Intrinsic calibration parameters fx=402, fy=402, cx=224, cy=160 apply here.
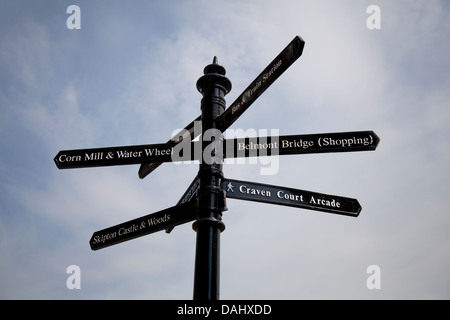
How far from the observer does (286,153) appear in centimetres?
399

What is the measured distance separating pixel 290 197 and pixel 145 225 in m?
1.51

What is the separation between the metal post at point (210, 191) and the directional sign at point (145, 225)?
0.19 m

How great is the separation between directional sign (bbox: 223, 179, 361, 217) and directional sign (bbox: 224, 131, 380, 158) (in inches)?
13.4

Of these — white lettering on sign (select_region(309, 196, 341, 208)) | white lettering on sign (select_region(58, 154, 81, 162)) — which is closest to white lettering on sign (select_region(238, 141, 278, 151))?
white lettering on sign (select_region(309, 196, 341, 208))

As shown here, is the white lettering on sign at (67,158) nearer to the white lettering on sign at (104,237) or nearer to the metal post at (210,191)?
the white lettering on sign at (104,237)

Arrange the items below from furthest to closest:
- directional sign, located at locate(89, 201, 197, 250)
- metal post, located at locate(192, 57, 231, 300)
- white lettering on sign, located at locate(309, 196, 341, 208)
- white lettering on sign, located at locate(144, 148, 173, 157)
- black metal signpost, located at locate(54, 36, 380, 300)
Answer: white lettering on sign, located at locate(144, 148, 173, 157) < white lettering on sign, located at locate(309, 196, 341, 208) < directional sign, located at locate(89, 201, 197, 250) < black metal signpost, located at locate(54, 36, 380, 300) < metal post, located at locate(192, 57, 231, 300)

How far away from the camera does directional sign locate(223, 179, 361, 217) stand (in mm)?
3979

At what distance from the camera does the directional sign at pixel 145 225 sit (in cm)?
394

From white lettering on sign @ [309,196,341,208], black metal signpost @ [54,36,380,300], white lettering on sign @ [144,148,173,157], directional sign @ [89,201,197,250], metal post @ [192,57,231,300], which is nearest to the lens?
metal post @ [192,57,231,300]

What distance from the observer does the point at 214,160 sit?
4047 millimetres

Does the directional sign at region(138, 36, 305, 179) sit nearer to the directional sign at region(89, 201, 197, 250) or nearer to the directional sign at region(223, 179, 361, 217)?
the directional sign at region(223, 179, 361, 217)

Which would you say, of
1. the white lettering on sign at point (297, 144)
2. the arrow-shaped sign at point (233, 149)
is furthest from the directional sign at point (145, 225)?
the white lettering on sign at point (297, 144)
